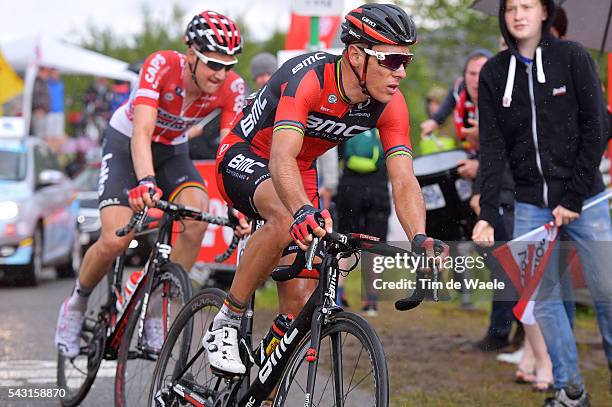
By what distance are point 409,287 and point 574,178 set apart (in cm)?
111

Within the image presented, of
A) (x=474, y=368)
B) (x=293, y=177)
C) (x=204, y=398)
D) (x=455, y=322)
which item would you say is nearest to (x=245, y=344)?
(x=204, y=398)

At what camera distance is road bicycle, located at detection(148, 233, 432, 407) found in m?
3.98

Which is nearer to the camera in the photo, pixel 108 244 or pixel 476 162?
pixel 108 244

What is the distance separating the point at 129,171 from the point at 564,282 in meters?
2.57

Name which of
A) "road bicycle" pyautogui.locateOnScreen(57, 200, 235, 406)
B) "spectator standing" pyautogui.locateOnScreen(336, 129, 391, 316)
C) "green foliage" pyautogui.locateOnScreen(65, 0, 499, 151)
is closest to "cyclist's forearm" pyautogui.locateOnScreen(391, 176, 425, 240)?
"road bicycle" pyautogui.locateOnScreen(57, 200, 235, 406)

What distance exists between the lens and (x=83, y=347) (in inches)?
262

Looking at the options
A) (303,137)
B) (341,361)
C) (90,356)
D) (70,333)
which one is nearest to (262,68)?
(70,333)

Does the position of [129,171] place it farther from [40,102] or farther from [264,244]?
[40,102]

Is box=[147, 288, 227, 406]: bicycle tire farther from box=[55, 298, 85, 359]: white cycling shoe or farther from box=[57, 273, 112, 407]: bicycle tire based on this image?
box=[55, 298, 85, 359]: white cycling shoe

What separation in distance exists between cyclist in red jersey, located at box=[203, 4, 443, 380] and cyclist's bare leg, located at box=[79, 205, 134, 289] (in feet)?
4.74

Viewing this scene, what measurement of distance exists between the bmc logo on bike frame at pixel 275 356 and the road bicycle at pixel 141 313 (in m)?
1.05

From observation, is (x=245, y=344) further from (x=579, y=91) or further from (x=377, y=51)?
(x=579, y=91)

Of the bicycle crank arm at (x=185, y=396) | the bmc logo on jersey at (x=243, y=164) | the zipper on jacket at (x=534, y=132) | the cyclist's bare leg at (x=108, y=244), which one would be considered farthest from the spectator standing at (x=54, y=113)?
the bmc logo on jersey at (x=243, y=164)

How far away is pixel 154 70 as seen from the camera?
6.36m
